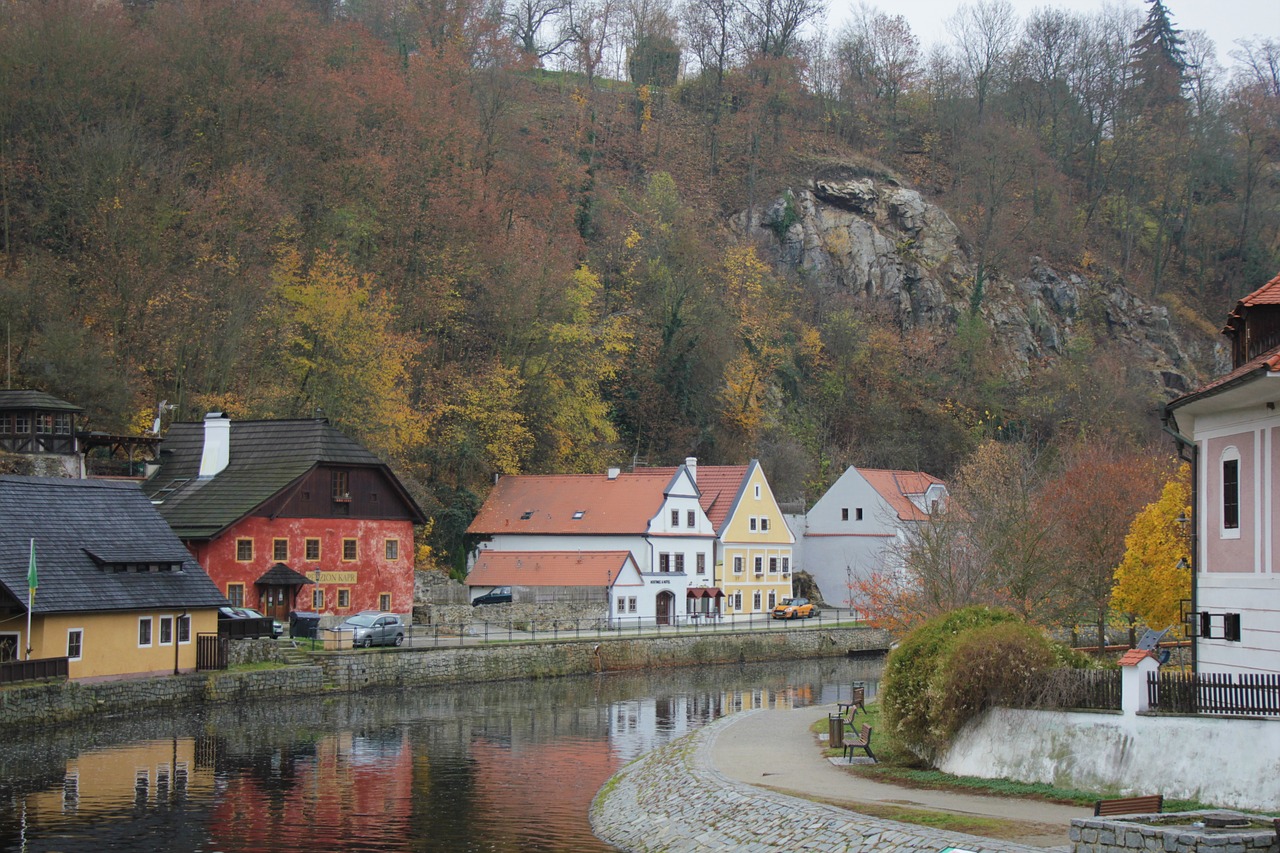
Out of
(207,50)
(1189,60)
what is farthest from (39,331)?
(1189,60)

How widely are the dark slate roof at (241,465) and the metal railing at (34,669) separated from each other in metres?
14.1

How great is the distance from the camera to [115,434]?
54688 mm

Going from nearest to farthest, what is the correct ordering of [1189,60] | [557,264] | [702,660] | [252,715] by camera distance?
1. [252,715]
2. [702,660]
3. [557,264]
4. [1189,60]

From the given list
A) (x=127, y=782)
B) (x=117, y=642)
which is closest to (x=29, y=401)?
(x=117, y=642)

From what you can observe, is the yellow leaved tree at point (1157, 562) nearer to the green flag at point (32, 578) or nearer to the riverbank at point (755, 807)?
the riverbank at point (755, 807)

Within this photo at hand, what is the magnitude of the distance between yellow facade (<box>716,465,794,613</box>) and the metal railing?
125 feet

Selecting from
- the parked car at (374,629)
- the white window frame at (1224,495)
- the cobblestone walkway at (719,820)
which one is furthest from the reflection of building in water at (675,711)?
the white window frame at (1224,495)

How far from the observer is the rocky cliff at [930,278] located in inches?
4077

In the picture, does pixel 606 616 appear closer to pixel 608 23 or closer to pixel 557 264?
pixel 557 264

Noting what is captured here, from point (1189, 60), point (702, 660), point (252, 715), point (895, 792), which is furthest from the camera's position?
point (1189, 60)

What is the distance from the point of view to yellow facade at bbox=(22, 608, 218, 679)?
37.8m

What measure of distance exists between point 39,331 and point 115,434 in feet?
16.2

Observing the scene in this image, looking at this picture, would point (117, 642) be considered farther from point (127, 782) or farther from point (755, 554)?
point (755, 554)

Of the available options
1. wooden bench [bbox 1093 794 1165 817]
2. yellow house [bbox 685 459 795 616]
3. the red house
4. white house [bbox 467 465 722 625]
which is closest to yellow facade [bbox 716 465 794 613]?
yellow house [bbox 685 459 795 616]
